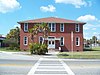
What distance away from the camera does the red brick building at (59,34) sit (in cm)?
5806

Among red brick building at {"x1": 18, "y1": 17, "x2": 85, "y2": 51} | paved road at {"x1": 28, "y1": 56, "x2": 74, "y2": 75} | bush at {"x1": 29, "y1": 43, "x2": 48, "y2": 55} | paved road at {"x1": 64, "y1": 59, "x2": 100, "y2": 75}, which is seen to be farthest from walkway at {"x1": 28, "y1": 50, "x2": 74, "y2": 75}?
red brick building at {"x1": 18, "y1": 17, "x2": 85, "y2": 51}

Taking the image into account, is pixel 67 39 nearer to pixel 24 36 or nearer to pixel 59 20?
pixel 59 20

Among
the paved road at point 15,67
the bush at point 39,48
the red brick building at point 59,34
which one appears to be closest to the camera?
the paved road at point 15,67

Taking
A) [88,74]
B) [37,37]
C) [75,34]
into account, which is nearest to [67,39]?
[75,34]

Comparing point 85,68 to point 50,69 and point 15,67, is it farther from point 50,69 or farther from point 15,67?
point 15,67

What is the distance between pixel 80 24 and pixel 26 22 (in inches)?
437

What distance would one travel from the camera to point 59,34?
2303 inches

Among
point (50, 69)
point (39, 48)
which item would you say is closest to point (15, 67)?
point (50, 69)

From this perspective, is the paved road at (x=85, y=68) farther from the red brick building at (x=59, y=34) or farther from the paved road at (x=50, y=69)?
the red brick building at (x=59, y=34)

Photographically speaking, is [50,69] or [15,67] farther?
[15,67]

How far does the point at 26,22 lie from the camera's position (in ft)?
190

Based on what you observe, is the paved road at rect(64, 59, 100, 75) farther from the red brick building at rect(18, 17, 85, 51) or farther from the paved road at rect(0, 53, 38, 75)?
the red brick building at rect(18, 17, 85, 51)

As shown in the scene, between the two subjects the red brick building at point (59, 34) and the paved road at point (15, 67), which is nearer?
the paved road at point (15, 67)

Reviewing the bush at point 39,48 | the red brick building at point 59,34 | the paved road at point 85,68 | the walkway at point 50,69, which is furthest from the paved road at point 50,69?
the red brick building at point 59,34
